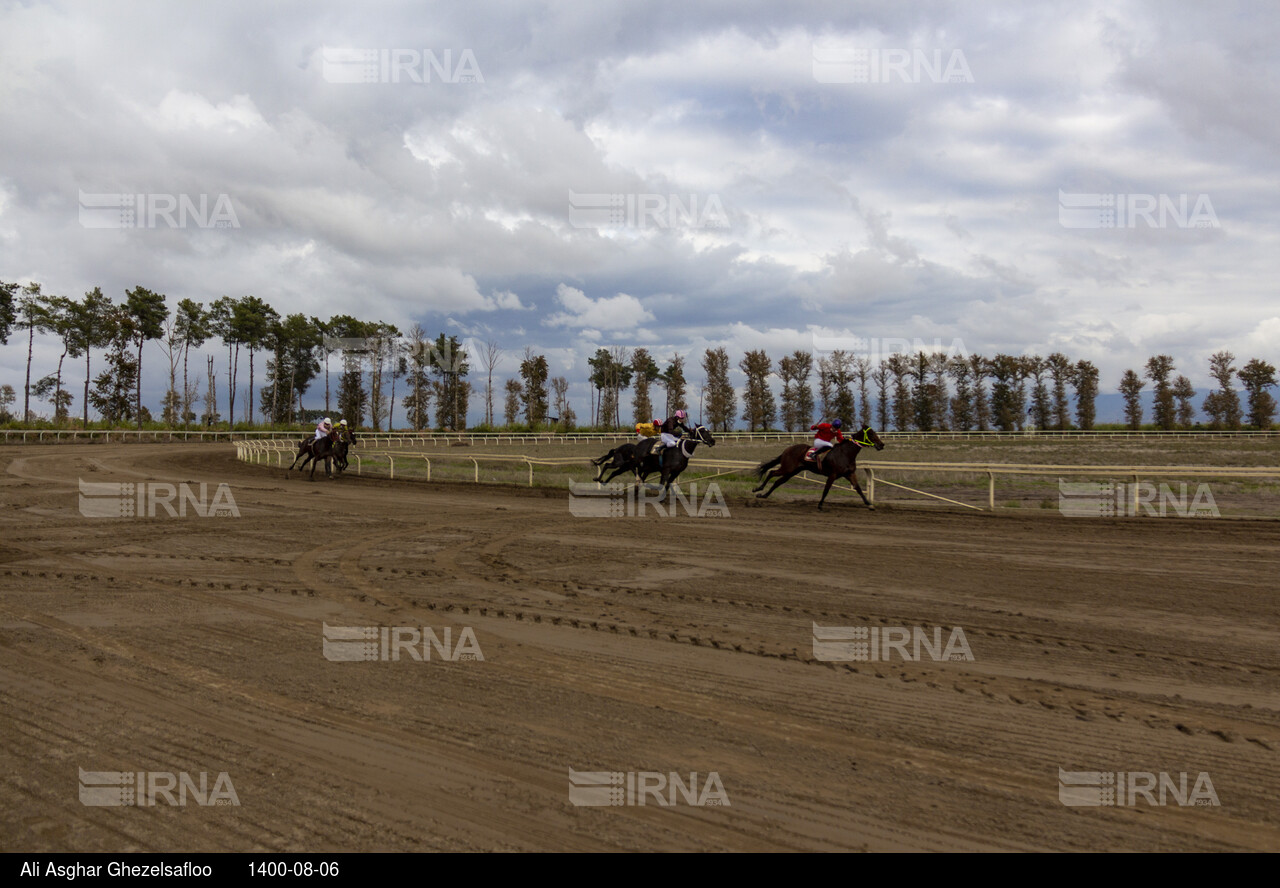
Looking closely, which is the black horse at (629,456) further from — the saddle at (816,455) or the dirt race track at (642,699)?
the dirt race track at (642,699)

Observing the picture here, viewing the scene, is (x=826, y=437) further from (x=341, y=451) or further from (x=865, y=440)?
(x=341, y=451)

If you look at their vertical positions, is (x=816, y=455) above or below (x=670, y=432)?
below

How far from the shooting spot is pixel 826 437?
16.4m

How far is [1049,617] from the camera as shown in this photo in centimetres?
659

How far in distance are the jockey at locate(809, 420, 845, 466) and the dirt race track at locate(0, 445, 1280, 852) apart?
6404mm

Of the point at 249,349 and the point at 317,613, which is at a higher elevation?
the point at 249,349

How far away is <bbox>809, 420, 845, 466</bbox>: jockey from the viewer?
16188 millimetres

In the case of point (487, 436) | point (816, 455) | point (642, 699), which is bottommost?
point (642, 699)

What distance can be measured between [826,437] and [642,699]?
12745mm

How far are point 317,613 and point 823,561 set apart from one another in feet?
20.5

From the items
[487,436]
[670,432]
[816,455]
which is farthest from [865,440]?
[487,436]

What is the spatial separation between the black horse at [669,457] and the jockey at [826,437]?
236 centimetres
